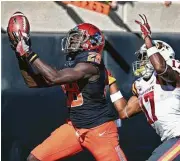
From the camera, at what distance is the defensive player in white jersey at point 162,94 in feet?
13.7

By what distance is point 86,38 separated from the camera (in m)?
4.82

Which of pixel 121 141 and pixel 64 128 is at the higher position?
pixel 64 128

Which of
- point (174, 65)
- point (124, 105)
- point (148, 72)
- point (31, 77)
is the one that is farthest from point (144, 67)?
point (31, 77)

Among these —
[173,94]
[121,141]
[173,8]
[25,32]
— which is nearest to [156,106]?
[173,94]

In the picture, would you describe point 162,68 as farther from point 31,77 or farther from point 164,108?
point 31,77

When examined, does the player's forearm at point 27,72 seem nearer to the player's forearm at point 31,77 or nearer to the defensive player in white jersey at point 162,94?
the player's forearm at point 31,77

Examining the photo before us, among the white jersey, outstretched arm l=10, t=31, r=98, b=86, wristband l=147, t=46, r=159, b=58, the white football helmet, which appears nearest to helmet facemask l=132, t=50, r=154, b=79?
the white football helmet

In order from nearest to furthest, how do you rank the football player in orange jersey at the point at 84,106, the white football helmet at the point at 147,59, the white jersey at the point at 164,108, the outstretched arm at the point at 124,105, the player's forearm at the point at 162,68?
the player's forearm at the point at 162,68
the white jersey at the point at 164,108
the white football helmet at the point at 147,59
the football player in orange jersey at the point at 84,106
the outstretched arm at the point at 124,105

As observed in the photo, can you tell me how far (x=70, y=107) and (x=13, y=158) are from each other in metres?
1.34

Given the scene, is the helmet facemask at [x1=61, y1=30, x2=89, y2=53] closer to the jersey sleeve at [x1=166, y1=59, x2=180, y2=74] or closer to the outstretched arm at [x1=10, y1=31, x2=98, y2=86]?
the outstretched arm at [x1=10, y1=31, x2=98, y2=86]

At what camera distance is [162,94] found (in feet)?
14.1

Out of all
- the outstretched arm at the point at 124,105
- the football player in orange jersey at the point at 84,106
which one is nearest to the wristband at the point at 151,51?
the football player in orange jersey at the point at 84,106

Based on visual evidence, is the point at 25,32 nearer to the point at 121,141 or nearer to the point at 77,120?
the point at 77,120

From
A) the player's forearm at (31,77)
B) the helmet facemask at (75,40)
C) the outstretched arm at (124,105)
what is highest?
the helmet facemask at (75,40)
